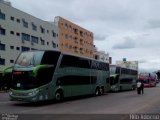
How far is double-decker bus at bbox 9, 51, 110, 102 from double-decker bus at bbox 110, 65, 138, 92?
14207mm

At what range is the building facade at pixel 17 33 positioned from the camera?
178 ft

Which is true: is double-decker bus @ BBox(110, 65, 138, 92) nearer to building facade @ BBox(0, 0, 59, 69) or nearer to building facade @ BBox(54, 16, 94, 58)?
building facade @ BBox(0, 0, 59, 69)

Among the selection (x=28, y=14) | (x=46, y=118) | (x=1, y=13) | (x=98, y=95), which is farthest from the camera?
(x=28, y=14)

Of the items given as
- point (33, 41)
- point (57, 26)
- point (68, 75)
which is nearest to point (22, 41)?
point (33, 41)

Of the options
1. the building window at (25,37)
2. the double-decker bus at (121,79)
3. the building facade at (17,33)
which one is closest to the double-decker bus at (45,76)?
the double-decker bus at (121,79)

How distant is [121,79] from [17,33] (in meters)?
22.6

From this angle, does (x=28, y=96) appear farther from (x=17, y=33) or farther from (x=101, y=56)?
(x=101, y=56)

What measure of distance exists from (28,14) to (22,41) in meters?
5.76

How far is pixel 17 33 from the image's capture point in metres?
58.6

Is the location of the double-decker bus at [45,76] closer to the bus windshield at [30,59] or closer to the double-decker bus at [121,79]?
the bus windshield at [30,59]

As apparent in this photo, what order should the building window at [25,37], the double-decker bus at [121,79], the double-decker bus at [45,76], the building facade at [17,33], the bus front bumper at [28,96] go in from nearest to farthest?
the bus front bumper at [28,96] → the double-decker bus at [45,76] → the double-decker bus at [121,79] → the building facade at [17,33] → the building window at [25,37]

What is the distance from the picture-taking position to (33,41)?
64.2 metres

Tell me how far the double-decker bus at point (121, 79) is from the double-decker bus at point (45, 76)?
46.6 ft

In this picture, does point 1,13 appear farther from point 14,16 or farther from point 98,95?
point 98,95
